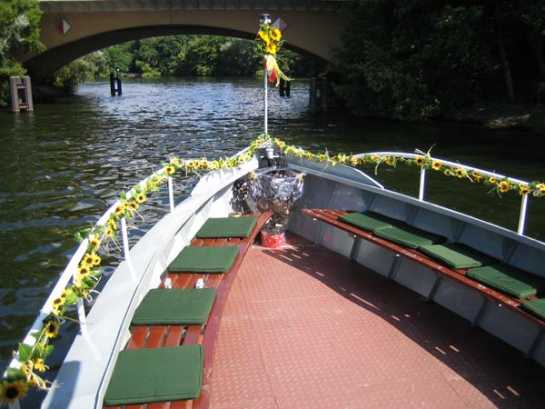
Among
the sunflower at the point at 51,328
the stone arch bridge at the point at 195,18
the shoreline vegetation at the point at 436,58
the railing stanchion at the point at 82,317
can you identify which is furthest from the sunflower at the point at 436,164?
the stone arch bridge at the point at 195,18

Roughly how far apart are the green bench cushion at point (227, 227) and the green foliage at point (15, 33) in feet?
95.3

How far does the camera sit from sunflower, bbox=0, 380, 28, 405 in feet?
9.06

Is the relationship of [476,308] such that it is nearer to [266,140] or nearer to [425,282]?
[425,282]

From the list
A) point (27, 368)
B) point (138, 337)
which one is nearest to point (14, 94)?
point (138, 337)

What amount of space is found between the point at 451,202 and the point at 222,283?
1083 cm

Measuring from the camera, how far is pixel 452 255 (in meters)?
6.09

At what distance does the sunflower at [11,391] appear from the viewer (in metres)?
2.76

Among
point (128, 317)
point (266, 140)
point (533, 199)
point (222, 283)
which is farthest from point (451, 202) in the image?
point (128, 317)

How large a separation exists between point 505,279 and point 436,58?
2444 centimetres

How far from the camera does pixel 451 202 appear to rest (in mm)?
15172

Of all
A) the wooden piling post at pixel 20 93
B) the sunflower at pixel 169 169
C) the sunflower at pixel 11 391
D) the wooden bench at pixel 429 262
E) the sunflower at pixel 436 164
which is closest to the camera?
the sunflower at pixel 11 391

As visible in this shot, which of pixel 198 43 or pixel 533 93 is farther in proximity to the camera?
pixel 198 43

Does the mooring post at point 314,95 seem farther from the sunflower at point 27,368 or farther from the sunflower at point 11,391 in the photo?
the sunflower at point 11,391

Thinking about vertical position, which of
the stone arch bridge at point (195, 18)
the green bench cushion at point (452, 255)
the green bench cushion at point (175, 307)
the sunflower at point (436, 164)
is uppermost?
the stone arch bridge at point (195, 18)
